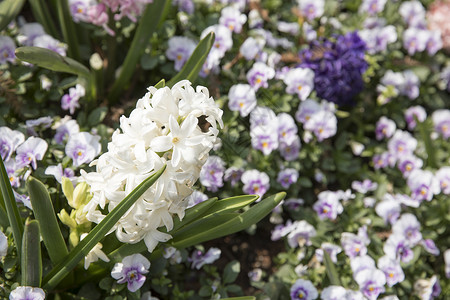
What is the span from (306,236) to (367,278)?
0.29 m

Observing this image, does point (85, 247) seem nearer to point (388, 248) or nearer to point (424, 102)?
point (388, 248)

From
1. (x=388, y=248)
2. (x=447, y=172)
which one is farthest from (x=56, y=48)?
(x=447, y=172)

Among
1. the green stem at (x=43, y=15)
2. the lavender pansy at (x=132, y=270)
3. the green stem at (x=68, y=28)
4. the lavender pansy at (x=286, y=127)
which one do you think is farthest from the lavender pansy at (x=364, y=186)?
the green stem at (x=43, y=15)

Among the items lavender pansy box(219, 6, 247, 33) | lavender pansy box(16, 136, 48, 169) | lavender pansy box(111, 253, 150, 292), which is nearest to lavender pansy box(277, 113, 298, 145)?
lavender pansy box(219, 6, 247, 33)

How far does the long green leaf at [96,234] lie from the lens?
1.17 metres

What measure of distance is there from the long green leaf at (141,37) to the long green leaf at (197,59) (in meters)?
0.32

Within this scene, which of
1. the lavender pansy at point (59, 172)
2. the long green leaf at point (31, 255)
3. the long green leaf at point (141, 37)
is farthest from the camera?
the long green leaf at point (141, 37)

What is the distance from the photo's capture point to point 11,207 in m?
1.37

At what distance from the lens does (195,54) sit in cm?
171

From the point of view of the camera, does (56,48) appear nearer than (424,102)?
Yes

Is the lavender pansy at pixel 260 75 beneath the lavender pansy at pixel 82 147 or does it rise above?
beneath

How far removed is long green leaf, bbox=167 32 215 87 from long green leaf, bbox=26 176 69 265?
589 millimetres

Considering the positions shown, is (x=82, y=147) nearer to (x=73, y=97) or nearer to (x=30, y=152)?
(x=30, y=152)

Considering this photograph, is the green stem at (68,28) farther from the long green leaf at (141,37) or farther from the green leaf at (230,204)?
the green leaf at (230,204)
